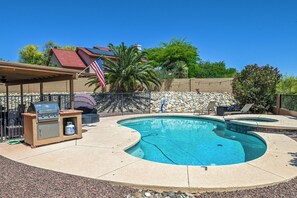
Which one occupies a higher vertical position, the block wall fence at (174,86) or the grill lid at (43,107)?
the block wall fence at (174,86)

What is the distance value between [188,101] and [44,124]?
538 inches

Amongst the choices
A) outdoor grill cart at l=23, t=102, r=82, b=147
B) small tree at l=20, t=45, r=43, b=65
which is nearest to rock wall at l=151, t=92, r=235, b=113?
outdoor grill cart at l=23, t=102, r=82, b=147

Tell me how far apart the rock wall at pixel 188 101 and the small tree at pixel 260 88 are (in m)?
3.43

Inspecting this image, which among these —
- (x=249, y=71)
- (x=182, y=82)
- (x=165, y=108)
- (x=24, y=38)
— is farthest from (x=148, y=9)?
(x=24, y=38)

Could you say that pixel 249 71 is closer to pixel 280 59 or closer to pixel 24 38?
pixel 280 59

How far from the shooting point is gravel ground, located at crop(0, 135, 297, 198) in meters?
3.26

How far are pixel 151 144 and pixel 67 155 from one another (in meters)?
3.41

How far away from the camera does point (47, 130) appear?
6098 mm

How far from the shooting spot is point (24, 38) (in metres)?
→ 37.5

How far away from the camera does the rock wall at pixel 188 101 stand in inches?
670

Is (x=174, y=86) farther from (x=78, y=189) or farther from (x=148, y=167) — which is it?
(x=78, y=189)

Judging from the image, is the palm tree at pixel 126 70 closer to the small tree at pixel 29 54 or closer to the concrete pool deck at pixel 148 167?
the concrete pool deck at pixel 148 167

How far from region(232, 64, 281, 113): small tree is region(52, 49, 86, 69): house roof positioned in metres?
20.0

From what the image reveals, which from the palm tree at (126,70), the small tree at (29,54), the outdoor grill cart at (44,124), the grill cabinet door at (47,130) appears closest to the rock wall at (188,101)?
the palm tree at (126,70)
